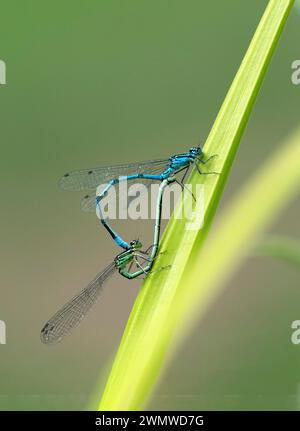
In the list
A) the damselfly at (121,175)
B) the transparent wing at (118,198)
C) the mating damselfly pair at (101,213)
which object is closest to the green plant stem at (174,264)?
the mating damselfly pair at (101,213)

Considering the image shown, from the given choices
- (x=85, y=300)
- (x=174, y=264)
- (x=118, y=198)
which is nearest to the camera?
(x=174, y=264)

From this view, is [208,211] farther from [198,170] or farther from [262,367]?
[262,367]

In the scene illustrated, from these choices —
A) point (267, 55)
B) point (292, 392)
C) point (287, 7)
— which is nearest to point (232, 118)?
point (267, 55)

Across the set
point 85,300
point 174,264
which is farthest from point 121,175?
point 174,264

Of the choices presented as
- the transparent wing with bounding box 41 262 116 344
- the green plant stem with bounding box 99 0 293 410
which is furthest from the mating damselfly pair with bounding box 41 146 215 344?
the green plant stem with bounding box 99 0 293 410

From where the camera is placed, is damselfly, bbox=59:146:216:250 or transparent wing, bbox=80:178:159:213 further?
transparent wing, bbox=80:178:159:213

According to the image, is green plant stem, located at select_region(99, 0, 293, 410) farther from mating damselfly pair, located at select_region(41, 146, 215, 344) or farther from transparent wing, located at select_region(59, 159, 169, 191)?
transparent wing, located at select_region(59, 159, 169, 191)

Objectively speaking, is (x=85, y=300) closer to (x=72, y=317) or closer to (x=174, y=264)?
(x=72, y=317)
